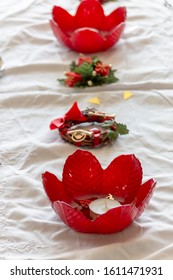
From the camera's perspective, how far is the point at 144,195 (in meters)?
1.10

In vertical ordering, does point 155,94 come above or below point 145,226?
above

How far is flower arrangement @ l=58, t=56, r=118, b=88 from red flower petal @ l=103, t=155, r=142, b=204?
468 mm

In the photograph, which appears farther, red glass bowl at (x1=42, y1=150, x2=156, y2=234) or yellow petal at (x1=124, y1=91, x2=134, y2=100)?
yellow petal at (x1=124, y1=91, x2=134, y2=100)

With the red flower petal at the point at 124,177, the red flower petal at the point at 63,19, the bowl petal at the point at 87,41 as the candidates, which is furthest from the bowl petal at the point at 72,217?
the red flower petal at the point at 63,19

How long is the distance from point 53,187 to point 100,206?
0.10 m

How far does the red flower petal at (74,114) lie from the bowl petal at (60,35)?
41 centimetres

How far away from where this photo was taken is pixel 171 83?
1588 mm

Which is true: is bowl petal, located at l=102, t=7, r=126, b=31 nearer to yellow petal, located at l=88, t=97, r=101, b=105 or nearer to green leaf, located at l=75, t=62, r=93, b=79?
green leaf, located at l=75, t=62, r=93, b=79

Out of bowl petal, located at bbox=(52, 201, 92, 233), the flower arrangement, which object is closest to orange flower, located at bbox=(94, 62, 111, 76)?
the flower arrangement

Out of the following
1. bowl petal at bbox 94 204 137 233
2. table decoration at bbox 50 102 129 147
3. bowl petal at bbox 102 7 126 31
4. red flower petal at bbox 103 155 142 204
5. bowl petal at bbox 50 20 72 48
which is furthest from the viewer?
bowl petal at bbox 102 7 126 31

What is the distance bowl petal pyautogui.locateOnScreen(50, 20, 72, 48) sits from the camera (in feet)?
5.76
